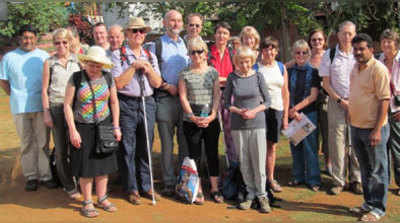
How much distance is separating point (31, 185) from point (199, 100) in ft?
8.27

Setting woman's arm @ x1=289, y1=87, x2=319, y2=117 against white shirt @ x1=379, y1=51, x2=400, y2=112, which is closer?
white shirt @ x1=379, y1=51, x2=400, y2=112

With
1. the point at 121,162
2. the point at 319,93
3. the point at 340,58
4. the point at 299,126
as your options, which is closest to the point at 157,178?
the point at 121,162

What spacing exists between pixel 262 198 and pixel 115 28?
2.75m

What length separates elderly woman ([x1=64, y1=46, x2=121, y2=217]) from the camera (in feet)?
15.1

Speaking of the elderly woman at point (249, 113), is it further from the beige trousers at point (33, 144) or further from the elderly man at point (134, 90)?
the beige trousers at point (33, 144)

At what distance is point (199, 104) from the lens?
503 cm

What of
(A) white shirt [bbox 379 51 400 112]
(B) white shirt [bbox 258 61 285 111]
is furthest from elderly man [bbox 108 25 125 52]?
(A) white shirt [bbox 379 51 400 112]

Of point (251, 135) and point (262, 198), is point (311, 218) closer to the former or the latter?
point (262, 198)

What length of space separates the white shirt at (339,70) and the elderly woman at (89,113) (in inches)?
102

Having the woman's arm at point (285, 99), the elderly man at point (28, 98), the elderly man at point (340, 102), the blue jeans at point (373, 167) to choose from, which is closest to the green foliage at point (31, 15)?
the elderly man at point (28, 98)

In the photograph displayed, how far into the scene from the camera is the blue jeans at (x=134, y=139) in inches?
199

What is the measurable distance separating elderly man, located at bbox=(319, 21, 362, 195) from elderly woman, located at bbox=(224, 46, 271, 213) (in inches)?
39.8

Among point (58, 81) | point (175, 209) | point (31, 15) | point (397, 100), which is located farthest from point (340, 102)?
point (31, 15)

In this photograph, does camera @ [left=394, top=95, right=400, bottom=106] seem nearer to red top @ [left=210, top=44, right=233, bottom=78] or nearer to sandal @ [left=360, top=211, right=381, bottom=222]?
sandal @ [left=360, top=211, right=381, bottom=222]
